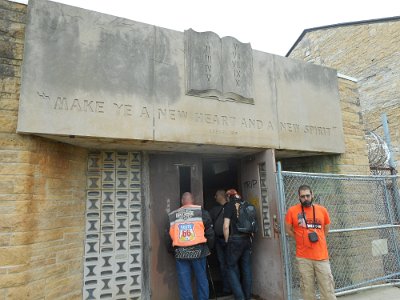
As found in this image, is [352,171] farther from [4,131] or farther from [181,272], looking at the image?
[4,131]

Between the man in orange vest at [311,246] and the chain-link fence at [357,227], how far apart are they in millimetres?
1086

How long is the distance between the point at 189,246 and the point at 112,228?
1191mm

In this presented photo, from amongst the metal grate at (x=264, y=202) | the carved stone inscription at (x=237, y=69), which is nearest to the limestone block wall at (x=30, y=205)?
the carved stone inscription at (x=237, y=69)

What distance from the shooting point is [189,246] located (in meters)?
4.50

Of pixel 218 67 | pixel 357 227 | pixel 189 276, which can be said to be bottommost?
pixel 189 276

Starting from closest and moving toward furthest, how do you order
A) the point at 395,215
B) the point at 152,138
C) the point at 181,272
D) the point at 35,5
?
the point at 35,5 → the point at 152,138 → the point at 181,272 → the point at 395,215

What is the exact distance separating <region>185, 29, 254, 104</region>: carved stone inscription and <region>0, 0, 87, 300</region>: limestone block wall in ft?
6.97

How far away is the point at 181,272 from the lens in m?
4.54

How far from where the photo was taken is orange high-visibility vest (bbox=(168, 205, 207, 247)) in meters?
4.52

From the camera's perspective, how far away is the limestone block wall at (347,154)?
5965mm

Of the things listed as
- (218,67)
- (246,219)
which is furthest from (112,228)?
(218,67)

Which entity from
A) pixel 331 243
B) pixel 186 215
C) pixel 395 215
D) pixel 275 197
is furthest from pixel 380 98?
pixel 186 215

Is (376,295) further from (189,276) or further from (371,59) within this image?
(371,59)

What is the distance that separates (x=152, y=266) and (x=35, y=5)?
3939 mm
